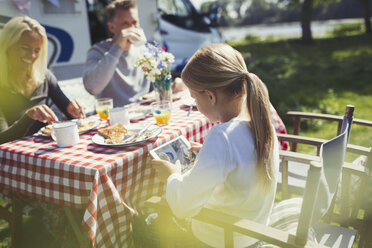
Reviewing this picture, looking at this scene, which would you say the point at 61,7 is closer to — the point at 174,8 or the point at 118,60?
the point at 174,8

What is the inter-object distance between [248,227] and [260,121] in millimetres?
391

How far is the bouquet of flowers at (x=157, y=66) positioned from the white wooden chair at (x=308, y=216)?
1.08 meters

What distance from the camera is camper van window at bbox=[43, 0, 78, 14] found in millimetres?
5148

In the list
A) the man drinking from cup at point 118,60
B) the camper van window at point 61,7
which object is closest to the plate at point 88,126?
the man drinking from cup at point 118,60

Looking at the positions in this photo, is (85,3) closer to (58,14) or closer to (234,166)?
(58,14)

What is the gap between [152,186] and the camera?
1.67 metres

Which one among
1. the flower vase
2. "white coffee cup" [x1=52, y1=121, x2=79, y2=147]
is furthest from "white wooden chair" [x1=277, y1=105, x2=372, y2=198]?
"white coffee cup" [x1=52, y1=121, x2=79, y2=147]

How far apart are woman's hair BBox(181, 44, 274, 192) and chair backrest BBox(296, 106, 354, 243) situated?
19cm

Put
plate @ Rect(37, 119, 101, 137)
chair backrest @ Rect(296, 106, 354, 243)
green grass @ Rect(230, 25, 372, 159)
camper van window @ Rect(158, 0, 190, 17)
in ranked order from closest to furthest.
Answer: chair backrest @ Rect(296, 106, 354, 243) → plate @ Rect(37, 119, 101, 137) → green grass @ Rect(230, 25, 372, 159) → camper van window @ Rect(158, 0, 190, 17)

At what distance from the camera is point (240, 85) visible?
1.16 m

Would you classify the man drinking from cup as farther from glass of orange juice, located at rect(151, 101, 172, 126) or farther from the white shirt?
the white shirt

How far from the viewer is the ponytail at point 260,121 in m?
1.14

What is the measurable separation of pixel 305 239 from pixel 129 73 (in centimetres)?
245

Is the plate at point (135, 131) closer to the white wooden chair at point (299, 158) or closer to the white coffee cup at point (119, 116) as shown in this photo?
the white coffee cup at point (119, 116)
